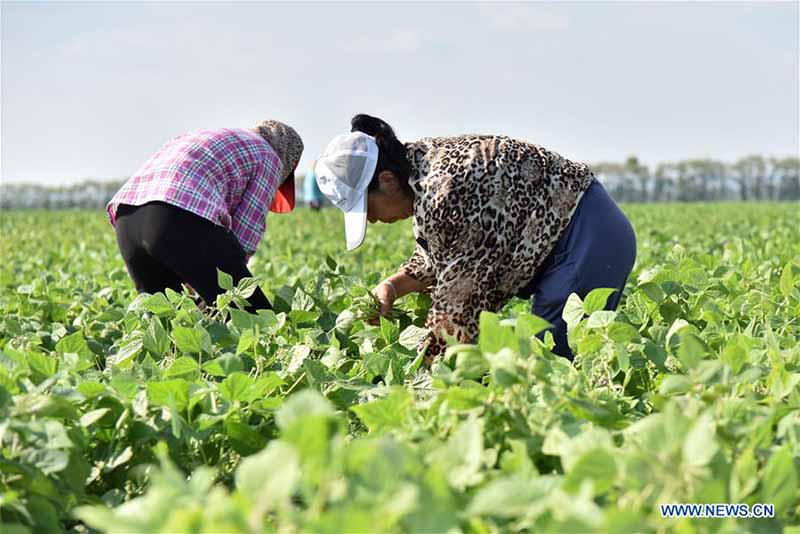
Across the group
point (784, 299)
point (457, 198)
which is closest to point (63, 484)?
point (457, 198)

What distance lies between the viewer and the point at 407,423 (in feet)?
5.76

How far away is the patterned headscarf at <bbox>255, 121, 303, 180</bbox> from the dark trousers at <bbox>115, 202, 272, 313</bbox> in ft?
1.84

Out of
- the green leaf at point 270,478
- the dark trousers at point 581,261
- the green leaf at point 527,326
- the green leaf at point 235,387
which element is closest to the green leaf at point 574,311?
the green leaf at point 527,326

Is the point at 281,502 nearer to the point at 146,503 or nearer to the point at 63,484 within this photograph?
the point at 146,503

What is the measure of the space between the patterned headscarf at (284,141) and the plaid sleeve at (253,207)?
17 cm

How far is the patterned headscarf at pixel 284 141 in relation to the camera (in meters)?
4.25

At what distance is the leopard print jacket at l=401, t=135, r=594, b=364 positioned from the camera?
309cm

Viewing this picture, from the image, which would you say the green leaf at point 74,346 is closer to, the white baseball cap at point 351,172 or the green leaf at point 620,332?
the white baseball cap at point 351,172

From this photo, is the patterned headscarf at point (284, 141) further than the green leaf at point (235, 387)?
Yes

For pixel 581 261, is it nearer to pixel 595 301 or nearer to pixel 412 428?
pixel 595 301

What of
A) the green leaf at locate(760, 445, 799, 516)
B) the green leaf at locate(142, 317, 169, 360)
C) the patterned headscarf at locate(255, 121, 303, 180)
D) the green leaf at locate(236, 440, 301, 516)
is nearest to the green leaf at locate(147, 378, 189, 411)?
the green leaf at locate(142, 317, 169, 360)

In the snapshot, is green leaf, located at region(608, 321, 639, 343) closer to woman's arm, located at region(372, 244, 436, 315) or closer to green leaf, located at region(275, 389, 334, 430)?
green leaf, located at region(275, 389, 334, 430)

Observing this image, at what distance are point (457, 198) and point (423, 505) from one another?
194 cm

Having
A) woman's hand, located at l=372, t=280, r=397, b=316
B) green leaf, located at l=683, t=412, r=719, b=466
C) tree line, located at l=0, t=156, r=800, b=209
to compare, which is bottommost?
tree line, located at l=0, t=156, r=800, b=209
